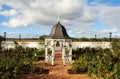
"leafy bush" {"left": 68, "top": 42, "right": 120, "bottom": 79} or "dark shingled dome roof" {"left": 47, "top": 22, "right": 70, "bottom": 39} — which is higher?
"dark shingled dome roof" {"left": 47, "top": 22, "right": 70, "bottom": 39}

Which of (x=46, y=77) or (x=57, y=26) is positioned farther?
(x=57, y=26)

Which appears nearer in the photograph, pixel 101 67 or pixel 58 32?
pixel 101 67

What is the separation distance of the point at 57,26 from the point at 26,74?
642cm

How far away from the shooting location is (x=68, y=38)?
18938 mm

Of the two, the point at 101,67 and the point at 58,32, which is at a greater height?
the point at 58,32

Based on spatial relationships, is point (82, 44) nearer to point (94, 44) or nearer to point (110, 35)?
point (94, 44)

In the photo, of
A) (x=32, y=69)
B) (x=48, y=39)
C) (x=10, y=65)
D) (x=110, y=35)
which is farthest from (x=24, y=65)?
(x=110, y=35)

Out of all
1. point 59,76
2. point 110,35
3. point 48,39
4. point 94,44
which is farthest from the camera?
point 110,35

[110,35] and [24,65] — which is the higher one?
[110,35]

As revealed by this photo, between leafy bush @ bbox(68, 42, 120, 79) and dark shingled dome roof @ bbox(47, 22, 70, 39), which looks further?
dark shingled dome roof @ bbox(47, 22, 70, 39)

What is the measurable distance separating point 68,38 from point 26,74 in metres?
6.32

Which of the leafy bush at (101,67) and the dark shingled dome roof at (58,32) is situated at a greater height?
the dark shingled dome roof at (58,32)

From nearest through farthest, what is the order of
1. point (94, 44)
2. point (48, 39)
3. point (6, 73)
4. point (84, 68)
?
point (6, 73) → point (84, 68) → point (48, 39) → point (94, 44)

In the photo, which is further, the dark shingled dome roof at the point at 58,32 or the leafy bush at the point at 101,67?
the dark shingled dome roof at the point at 58,32
